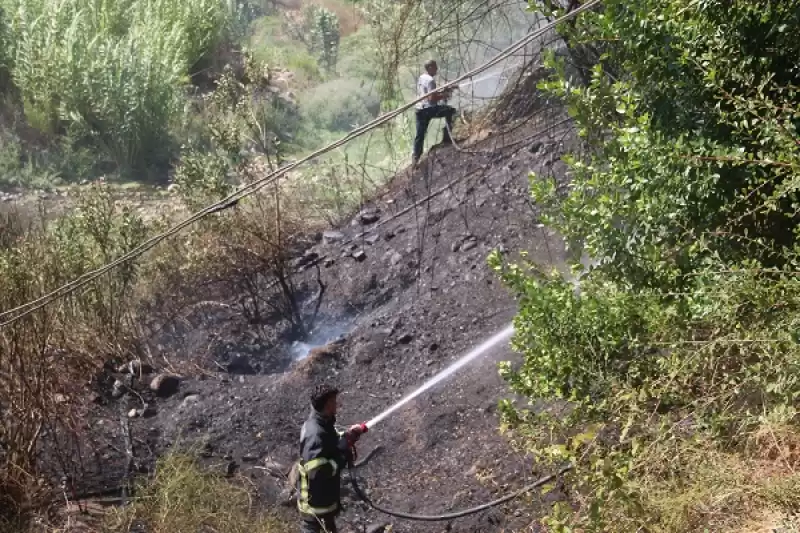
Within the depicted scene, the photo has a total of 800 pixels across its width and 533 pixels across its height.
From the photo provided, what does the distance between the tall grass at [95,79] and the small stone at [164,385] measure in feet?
27.0

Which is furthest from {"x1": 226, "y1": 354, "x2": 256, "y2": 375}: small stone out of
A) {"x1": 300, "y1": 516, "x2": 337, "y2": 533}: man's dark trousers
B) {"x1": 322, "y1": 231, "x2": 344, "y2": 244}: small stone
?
{"x1": 300, "y1": 516, "x2": 337, "y2": 533}: man's dark trousers

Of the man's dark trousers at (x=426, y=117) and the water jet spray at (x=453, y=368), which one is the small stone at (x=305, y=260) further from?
the water jet spray at (x=453, y=368)

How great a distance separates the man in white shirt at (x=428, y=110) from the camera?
32.0 feet

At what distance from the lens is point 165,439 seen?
666 cm

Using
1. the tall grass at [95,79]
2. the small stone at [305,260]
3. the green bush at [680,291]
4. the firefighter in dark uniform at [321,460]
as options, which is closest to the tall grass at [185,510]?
the firefighter in dark uniform at [321,460]

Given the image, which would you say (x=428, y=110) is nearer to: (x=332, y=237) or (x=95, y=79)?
(x=332, y=237)

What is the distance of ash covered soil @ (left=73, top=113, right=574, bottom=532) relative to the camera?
Answer: 581cm

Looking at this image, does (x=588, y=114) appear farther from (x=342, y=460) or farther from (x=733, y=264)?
(x=342, y=460)

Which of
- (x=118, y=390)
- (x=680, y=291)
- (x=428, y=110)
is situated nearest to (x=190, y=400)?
(x=118, y=390)

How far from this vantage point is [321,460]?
4.50 meters

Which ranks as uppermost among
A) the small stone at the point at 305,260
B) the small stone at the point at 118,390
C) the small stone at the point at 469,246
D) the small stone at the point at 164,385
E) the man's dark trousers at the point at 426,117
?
the man's dark trousers at the point at 426,117

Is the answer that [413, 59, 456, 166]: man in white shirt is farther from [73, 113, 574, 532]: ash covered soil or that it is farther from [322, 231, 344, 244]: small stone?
[322, 231, 344, 244]: small stone

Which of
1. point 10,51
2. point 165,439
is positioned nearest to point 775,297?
point 165,439

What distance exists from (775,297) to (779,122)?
29.3 inches
